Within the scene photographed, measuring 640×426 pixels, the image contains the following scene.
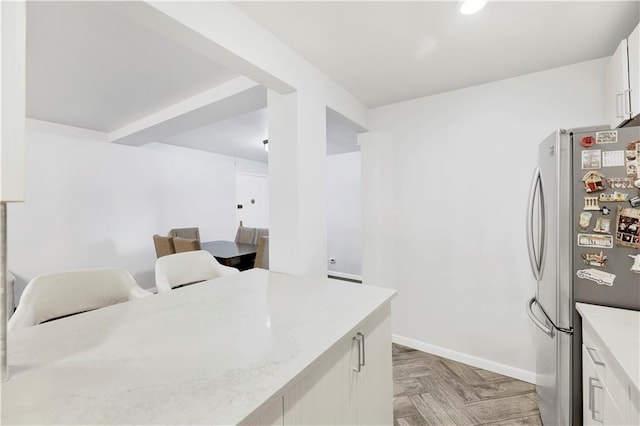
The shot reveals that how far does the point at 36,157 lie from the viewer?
3.29 meters

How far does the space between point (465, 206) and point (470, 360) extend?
4.16 feet

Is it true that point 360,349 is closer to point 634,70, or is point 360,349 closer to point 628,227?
point 628,227

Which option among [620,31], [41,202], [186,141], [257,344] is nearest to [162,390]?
[257,344]

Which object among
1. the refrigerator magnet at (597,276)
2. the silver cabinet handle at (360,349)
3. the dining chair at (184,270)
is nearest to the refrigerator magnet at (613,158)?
the refrigerator magnet at (597,276)

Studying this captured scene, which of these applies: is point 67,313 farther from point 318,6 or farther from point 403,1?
point 403,1

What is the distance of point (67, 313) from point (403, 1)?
87.2 inches

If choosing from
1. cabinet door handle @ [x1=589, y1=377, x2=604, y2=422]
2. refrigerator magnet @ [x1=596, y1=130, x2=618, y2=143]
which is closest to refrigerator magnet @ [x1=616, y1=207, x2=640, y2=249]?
refrigerator magnet @ [x1=596, y1=130, x2=618, y2=143]

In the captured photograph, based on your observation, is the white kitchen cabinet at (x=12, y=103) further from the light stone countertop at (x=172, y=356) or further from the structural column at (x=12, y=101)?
the light stone countertop at (x=172, y=356)

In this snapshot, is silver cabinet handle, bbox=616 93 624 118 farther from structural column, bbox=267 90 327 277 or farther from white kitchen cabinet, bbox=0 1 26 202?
white kitchen cabinet, bbox=0 1 26 202

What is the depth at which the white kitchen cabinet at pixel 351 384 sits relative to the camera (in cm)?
84

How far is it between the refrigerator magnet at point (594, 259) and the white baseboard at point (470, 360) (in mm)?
1231

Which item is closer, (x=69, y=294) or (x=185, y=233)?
(x=69, y=294)

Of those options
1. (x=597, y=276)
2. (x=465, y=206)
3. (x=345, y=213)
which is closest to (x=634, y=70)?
(x=597, y=276)

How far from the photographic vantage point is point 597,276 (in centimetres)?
130
